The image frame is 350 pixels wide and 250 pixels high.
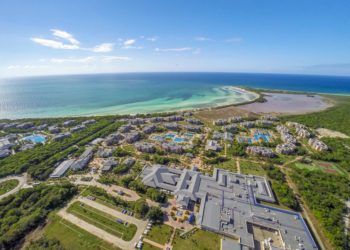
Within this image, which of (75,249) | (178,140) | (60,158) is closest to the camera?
(75,249)

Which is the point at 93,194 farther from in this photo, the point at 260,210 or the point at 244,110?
the point at 244,110

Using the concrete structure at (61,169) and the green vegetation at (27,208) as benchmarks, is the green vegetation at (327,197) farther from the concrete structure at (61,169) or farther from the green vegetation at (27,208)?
the concrete structure at (61,169)

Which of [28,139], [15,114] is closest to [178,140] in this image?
[28,139]

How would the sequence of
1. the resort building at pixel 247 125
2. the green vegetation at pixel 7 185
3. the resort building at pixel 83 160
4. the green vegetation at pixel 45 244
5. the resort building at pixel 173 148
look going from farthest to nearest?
the resort building at pixel 247 125 → the resort building at pixel 173 148 → the resort building at pixel 83 160 → the green vegetation at pixel 7 185 → the green vegetation at pixel 45 244

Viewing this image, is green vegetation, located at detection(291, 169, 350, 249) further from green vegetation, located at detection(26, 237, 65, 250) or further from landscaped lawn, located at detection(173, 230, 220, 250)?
green vegetation, located at detection(26, 237, 65, 250)

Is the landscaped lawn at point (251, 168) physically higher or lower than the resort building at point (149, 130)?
lower

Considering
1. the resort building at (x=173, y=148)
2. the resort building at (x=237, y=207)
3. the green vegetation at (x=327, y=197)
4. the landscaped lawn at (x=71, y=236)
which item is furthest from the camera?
the resort building at (x=173, y=148)

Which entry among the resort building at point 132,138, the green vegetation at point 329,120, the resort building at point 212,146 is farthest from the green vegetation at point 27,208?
the green vegetation at point 329,120
